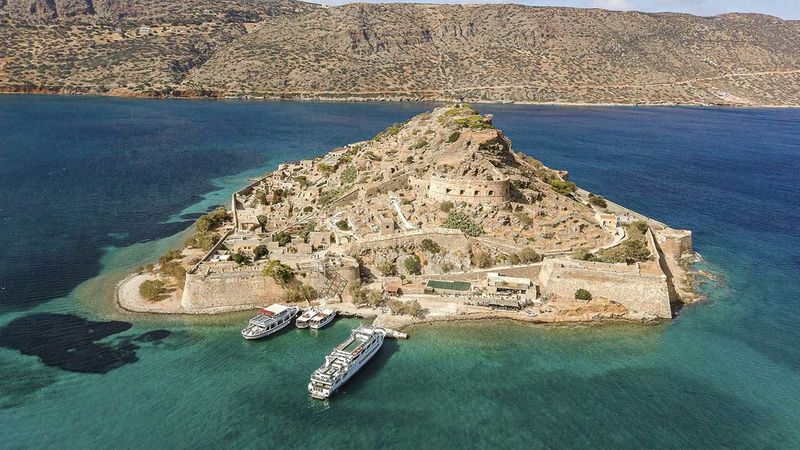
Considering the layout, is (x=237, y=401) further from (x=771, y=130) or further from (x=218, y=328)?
(x=771, y=130)

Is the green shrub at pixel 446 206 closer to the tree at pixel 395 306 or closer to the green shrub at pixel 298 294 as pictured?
the tree at pixel 395 306

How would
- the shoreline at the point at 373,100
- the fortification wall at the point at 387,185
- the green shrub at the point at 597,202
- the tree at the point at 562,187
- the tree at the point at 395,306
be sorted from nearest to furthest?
the tree at the point at 395,306, the fortification wall at the point at 387,185, the tree at the point at 562,187, the green shrub at the point at 597,202, the shoreline at the point at 373,100

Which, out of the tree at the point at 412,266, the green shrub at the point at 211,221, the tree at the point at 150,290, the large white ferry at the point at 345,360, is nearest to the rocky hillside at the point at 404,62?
the green shrub at the point at 211,221

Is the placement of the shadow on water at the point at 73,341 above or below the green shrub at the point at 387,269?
below

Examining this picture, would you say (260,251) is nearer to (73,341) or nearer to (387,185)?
(73,341)

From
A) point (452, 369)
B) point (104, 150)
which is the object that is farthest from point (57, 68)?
point (452, 369)

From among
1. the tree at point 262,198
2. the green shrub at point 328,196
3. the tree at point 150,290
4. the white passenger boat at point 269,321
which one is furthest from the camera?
the tree at point 262,198

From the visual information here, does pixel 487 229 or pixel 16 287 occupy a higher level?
pixel 487 229
